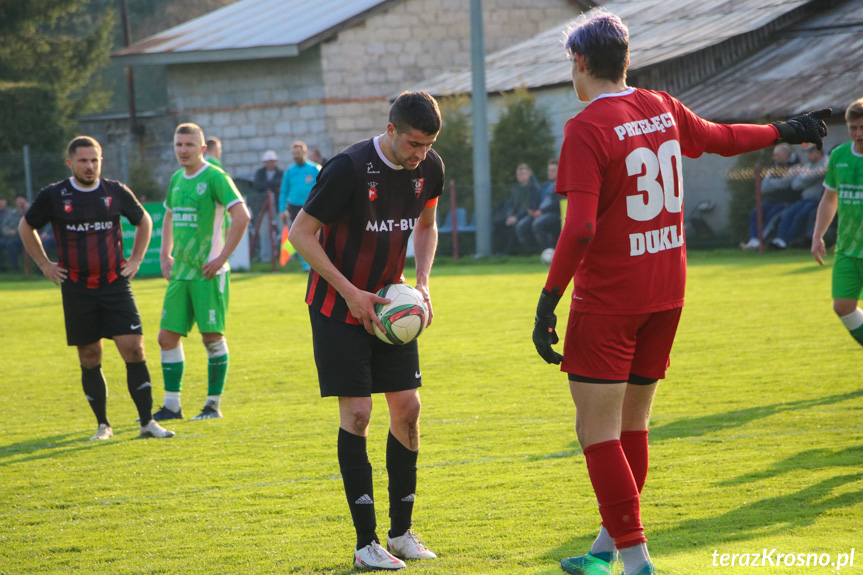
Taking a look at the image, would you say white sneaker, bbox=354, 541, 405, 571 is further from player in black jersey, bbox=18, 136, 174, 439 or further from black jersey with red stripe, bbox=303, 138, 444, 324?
player in black jersey, bbox=18, 136, 174, 439

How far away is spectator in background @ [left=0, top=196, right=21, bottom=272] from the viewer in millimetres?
22567

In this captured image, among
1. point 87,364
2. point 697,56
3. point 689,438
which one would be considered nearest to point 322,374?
point 689,438

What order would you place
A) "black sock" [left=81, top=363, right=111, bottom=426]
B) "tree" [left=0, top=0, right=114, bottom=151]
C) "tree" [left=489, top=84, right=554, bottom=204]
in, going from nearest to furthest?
"black sock" [left=81, top=363, right=111, bottom=426] < "tree" [left=489, top=84, right=554, bottom=204] < "tree" [left=0, top=0, right=114, bottom=151]

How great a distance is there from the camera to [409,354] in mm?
4770

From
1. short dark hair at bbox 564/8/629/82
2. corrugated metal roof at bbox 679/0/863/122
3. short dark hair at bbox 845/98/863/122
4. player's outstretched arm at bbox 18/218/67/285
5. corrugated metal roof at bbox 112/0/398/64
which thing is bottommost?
player's outstretched arm at bbox 18/218/67/285

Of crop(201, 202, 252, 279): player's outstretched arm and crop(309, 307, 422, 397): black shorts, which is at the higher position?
crop(201, 202, 252, 279): player's outstretched arm

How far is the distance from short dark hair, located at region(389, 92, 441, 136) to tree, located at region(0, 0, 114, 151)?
29.7 m

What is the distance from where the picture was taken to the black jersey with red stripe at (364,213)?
4.48 m

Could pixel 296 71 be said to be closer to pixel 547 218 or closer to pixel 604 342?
pixel 547 218

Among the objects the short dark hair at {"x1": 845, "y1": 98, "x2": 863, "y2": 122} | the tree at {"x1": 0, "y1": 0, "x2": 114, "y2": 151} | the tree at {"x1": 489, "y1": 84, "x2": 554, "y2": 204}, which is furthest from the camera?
the tree at {"x1": 0, "y1": 0, "x2": 114, "y2": 151}

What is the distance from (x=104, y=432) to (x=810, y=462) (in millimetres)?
4904

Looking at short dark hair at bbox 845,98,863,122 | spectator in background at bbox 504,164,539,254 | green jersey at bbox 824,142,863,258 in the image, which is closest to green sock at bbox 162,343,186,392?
green jersey at bbox 824,142,863,258

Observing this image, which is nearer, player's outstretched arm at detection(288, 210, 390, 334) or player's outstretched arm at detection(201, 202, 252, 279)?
player's outstretched arm at detection(288, 210, 390, 334)

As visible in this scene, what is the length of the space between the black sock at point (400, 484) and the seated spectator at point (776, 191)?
16464mm
